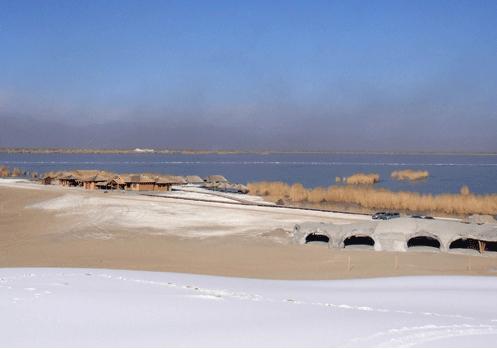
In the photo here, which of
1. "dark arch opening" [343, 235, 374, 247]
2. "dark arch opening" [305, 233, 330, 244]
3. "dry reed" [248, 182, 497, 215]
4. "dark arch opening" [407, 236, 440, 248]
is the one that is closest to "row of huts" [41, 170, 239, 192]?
"dry reed" [248, 182, 497, 215]

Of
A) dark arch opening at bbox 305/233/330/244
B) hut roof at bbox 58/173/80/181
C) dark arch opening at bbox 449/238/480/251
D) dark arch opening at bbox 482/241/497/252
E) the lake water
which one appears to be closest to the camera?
dark arch opening at bbox 482/241/497/252

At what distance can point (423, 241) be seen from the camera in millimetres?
24750

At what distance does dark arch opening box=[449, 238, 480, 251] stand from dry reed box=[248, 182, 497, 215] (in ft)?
43.6

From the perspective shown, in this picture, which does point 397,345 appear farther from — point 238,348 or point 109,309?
point 109,309

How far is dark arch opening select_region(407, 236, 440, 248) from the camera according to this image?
2411cm

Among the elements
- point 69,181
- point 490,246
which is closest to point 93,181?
point 69,181

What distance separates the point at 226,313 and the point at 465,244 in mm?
16970

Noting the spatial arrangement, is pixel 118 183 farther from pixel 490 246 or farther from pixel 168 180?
pixel 490 246

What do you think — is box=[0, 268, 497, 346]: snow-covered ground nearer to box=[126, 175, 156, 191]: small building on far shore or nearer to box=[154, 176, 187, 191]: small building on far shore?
box=[154, 176, 187, 191]: small building on far shore

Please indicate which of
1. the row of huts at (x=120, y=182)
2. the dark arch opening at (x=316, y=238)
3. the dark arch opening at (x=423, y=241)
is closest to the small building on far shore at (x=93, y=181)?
the row of huts at (x=120, y=182)

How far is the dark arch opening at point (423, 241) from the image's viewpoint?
24109mm

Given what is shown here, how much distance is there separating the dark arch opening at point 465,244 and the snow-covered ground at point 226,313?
35.4 feet

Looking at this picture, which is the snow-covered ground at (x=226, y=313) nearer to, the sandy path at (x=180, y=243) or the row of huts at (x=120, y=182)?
the sandy path at (x=180, y=243)

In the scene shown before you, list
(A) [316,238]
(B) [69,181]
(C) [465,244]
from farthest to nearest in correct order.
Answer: (B) [69,181] < (A) [316,238] < (C) [465,244]
